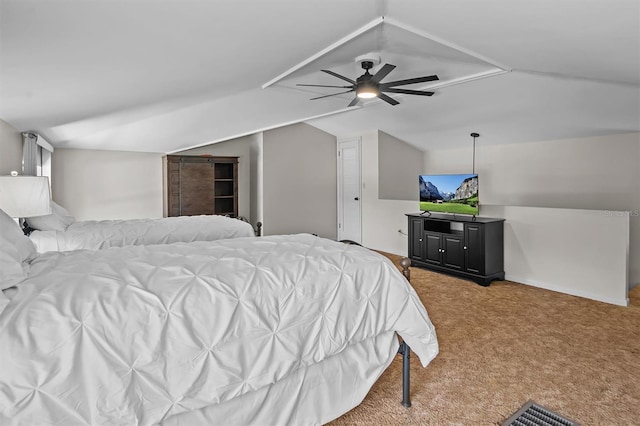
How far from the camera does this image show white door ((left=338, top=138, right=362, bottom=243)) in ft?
24.5

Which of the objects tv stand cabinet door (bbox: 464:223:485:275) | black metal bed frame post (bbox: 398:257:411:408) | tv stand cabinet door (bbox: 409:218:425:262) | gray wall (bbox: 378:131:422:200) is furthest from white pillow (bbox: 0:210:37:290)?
gray wall (bbox: 378:131:422:200)

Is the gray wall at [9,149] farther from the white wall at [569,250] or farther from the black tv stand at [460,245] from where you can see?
the white wall at [569,250]

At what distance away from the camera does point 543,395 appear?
88.5 inches

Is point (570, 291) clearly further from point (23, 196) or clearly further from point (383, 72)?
point (23, 196)

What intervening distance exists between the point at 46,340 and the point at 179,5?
1585mm

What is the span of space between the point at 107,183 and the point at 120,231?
3067 mm

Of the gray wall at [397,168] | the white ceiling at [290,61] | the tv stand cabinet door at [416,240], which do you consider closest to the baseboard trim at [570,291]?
the tv stand cabinet door at [416,240]

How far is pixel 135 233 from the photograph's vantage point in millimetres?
3863

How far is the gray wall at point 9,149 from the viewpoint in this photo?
341 cm

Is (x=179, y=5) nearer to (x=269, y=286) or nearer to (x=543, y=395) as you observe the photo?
(x=269, y=286)

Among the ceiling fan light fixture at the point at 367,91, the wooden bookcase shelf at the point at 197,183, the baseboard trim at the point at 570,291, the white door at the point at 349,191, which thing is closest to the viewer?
the ceiling fan light fixture at the point at 367,91

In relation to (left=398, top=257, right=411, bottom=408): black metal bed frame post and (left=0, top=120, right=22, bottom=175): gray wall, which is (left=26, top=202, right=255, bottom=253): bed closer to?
(left=0, top=120, right=22, bottom=175): gray wall

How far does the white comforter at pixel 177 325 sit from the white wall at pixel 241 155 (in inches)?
211

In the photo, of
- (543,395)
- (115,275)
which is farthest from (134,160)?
(543,395)
